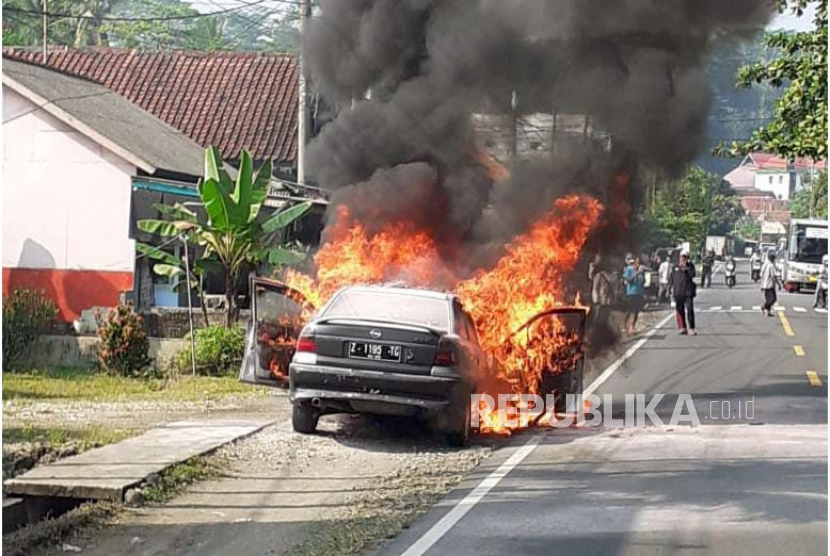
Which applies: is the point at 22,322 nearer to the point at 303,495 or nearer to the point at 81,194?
the point at 81,194

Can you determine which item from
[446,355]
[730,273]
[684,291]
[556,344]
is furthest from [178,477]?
[730,273]

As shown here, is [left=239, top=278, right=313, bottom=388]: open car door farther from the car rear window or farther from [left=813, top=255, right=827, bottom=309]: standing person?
[left=813, top=255, right=827, bottom=309]: standing person

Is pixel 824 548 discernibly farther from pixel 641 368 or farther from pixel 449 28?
pixel 641 368

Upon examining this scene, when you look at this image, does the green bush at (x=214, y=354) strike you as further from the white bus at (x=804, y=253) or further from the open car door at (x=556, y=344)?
the white bus at (x=804, y=253)

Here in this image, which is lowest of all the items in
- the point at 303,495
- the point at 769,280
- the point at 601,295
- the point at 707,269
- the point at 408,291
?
the point at 303,495

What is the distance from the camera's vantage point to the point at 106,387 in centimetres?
1562

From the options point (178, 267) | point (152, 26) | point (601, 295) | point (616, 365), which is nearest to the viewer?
point (601, 295)

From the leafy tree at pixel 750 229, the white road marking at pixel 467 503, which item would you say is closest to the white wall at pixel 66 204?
Answer: the white road marking at pixel 467 503

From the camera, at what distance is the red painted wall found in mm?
20328

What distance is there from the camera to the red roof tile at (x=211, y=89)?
25.6 m

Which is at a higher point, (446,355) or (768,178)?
(768,178)

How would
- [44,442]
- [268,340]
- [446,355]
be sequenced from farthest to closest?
1. [268,340]
2. [446,355]
3. [44,442]

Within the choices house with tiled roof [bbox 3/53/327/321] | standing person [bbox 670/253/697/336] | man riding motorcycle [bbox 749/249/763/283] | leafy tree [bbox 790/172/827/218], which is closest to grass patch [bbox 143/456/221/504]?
house with tiled roof [bbox 3/53/327/321]

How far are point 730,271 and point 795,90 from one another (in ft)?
76.3
